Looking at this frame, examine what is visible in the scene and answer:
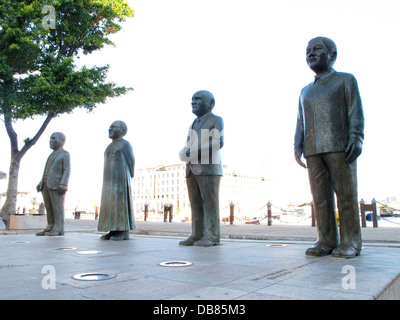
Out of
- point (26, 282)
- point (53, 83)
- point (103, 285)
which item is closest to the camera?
point (103, 285)

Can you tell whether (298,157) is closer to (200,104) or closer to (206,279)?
(200,104)

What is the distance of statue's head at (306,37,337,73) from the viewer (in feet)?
12.5

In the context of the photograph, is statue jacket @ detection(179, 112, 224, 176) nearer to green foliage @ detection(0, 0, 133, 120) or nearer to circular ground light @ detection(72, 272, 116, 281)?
circular ground light @ detection(72, 272, 116, 281)

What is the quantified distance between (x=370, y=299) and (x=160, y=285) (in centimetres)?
116

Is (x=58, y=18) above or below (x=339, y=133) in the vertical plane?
above

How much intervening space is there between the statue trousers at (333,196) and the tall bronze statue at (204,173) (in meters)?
1.53

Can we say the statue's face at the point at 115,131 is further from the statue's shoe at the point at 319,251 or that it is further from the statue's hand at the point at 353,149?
the statue's hand at the point at 353,149

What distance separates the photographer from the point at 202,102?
5223 mm

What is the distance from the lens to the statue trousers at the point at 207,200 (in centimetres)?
498

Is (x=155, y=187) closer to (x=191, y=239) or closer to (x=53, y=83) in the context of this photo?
(x=53, y=83)

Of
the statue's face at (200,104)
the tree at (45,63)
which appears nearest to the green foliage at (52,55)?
the tree at (45,63)
